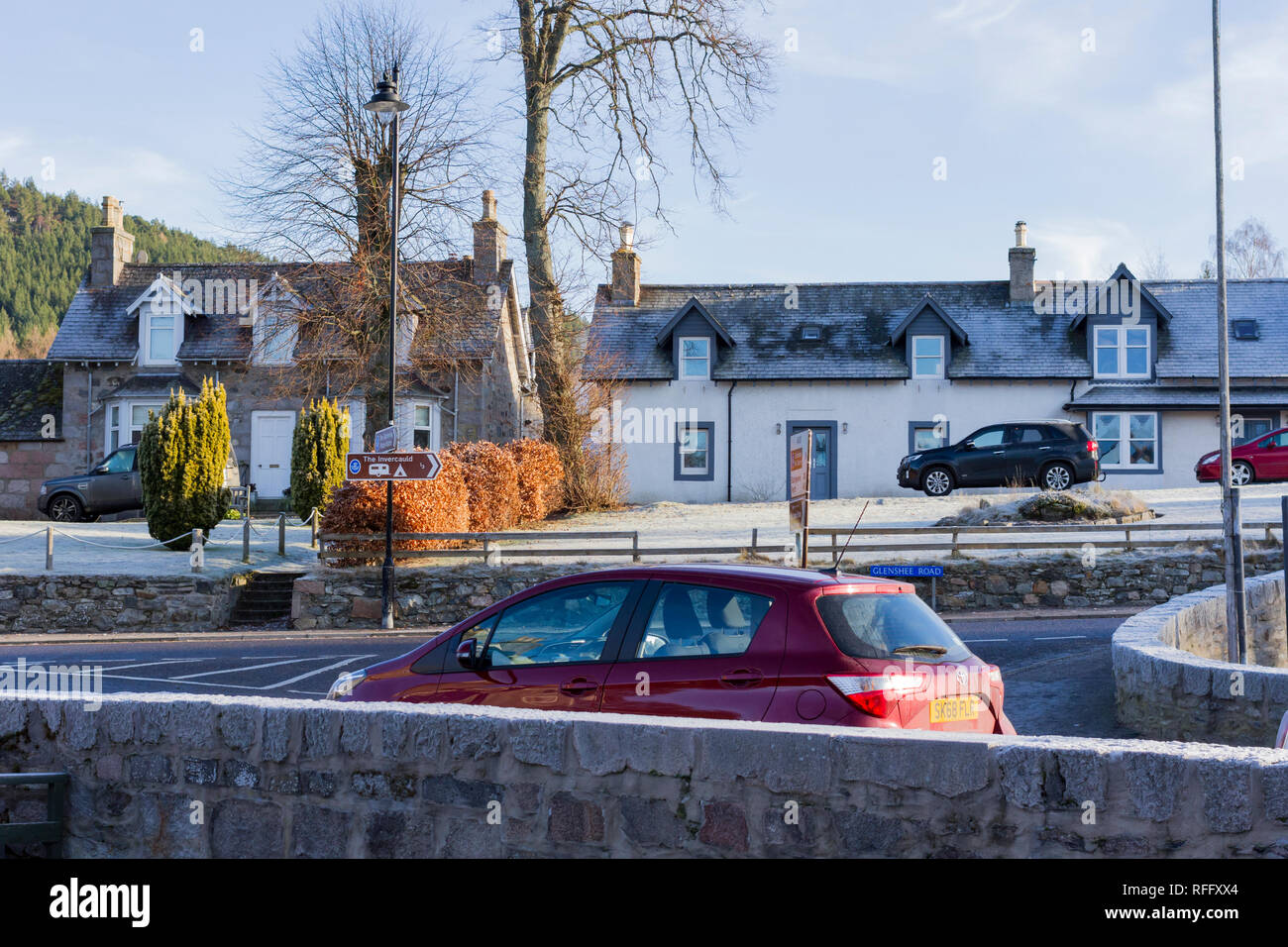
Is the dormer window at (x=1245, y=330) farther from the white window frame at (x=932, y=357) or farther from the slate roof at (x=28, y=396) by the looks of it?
the slate roof at (x=28, y=396)

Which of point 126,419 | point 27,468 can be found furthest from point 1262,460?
point 27,468

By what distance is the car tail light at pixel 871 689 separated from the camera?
215 inches

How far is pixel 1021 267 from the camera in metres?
37.8

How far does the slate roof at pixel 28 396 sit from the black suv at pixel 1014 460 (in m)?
25.7

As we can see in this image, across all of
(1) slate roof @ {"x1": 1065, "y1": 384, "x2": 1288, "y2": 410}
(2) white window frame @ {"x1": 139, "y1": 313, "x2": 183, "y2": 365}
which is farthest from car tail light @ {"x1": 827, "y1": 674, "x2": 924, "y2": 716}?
(2) white window frame @ {"x1": 139, "y1": 313, "x2": 183, "y2": 365}

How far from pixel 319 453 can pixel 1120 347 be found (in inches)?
917

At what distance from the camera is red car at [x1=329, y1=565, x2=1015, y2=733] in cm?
557

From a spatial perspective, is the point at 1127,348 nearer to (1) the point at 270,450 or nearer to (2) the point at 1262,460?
(2) the point at 1262,460

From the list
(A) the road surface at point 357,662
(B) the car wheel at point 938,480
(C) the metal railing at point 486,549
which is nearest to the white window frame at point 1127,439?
(B) the car wheel at point 938,480

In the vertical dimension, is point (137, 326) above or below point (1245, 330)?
above

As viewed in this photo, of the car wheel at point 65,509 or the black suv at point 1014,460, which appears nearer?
the black suv at point 1014,460

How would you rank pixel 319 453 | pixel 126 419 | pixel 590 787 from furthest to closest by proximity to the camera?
pixel 126 419, pixel 319 453, pixel 590 787

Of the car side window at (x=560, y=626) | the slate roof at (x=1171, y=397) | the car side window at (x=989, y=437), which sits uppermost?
the slate roof at (x=1171, y=397)

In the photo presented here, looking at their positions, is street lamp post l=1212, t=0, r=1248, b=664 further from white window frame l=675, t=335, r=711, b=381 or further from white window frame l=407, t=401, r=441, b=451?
white window frame l=407, t=401, r=441, b=451
